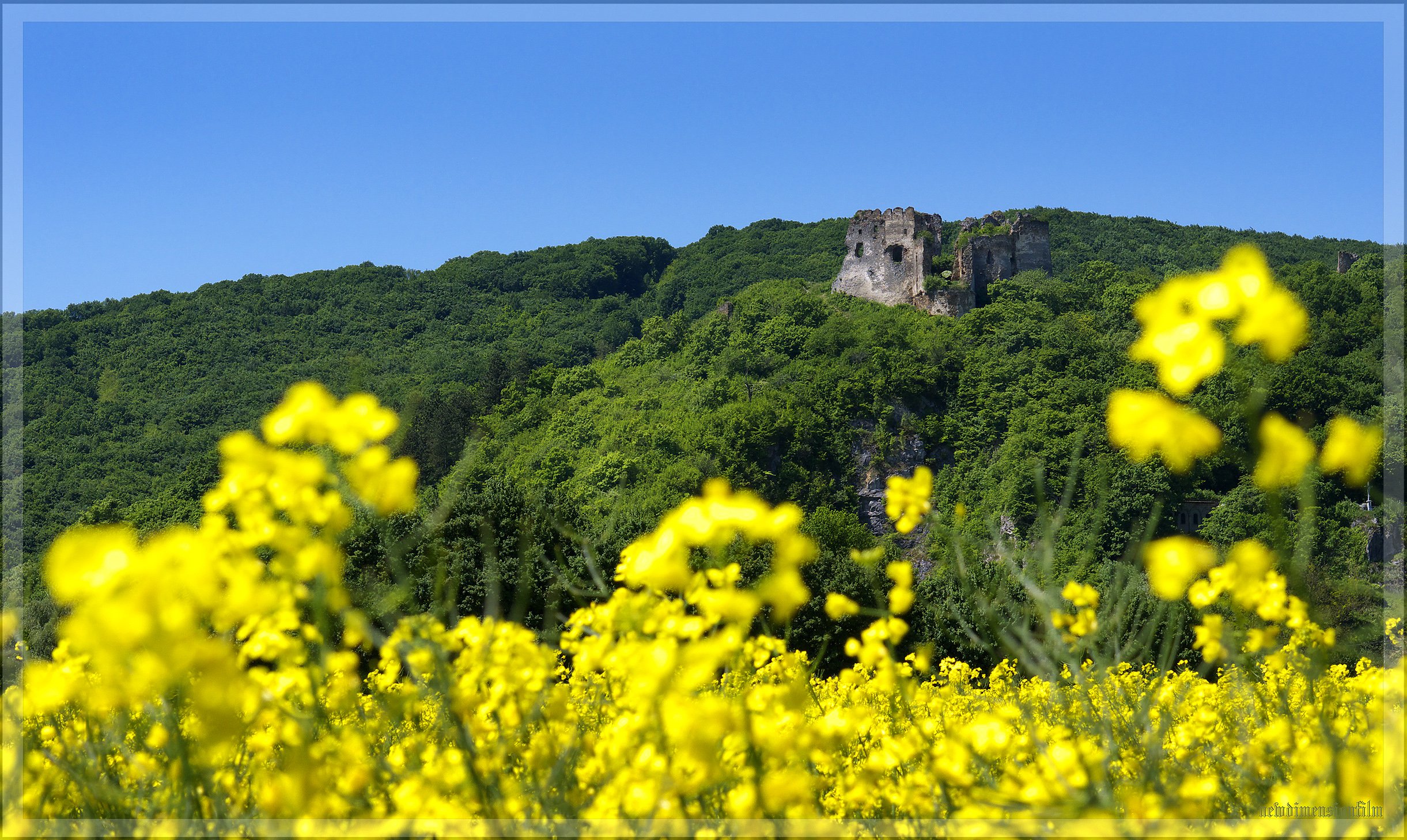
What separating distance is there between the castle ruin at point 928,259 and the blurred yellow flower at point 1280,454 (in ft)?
153

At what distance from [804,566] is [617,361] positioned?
35513 mm

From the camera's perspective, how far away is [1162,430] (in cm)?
210

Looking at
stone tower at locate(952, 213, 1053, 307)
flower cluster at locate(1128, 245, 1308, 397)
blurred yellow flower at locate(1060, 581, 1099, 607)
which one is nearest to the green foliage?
stone tower at locate(952, 213, 1053, 307)

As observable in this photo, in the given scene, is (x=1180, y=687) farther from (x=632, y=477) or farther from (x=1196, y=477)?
(x=1196, y=477)

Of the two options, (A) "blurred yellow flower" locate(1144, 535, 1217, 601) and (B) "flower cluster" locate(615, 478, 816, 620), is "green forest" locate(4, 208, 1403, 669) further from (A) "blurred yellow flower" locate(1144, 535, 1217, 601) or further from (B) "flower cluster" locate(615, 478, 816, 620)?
(A) "blurred yellow flower" locate(1144, 535, 1217, 601)

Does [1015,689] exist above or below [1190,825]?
below

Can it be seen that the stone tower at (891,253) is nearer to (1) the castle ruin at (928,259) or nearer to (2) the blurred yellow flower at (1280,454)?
(1) the castle ruin at (928,259)

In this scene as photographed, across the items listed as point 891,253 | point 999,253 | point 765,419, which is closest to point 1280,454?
point 765,419

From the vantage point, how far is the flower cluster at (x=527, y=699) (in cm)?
214

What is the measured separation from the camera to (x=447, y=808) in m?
2.84

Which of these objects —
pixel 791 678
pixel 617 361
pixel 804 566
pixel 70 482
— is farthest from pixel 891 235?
pixel 791 678

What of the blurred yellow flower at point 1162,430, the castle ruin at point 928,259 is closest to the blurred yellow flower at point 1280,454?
the blurred yellow flower at point 1162,430

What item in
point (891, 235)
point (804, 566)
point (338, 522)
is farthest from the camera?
point (891, 235)

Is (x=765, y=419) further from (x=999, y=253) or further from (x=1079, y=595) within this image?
(x=1079, y=595)
